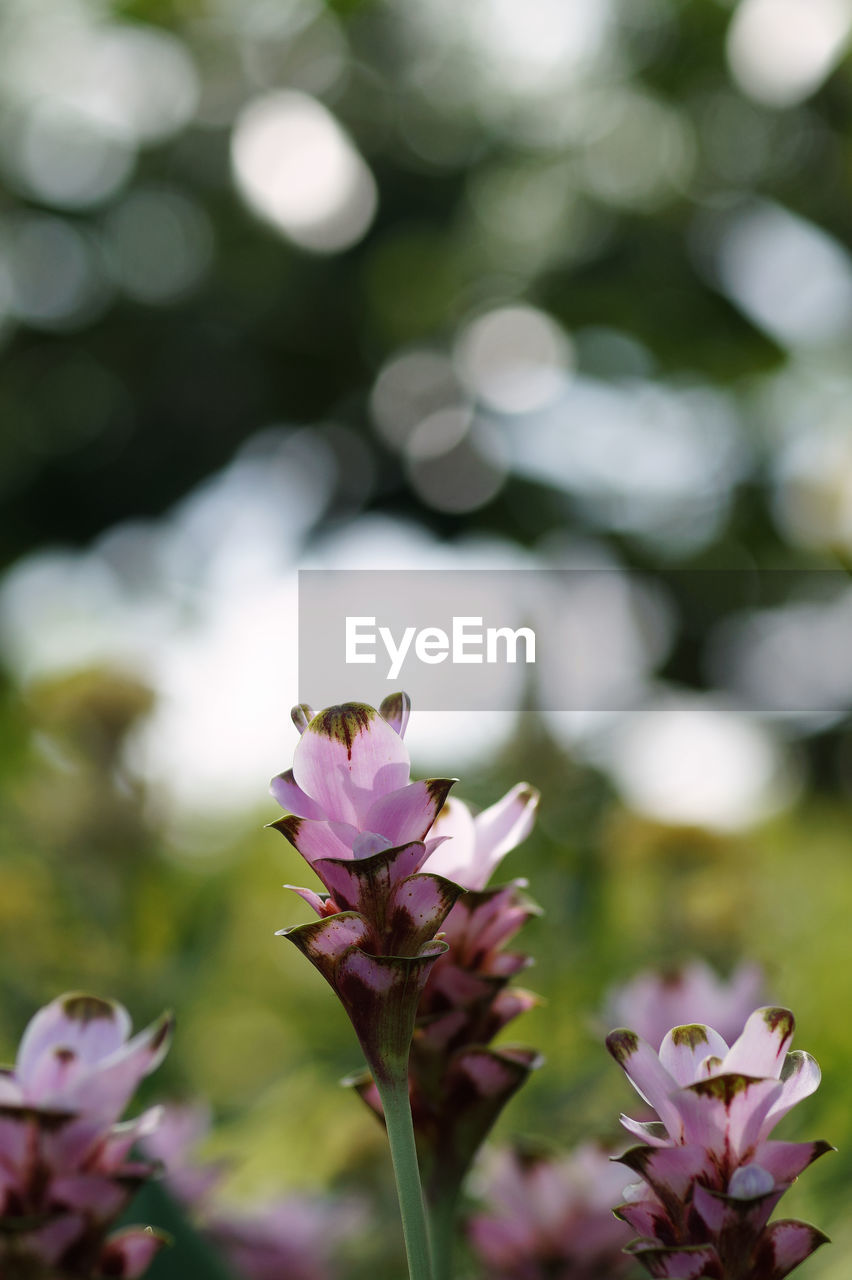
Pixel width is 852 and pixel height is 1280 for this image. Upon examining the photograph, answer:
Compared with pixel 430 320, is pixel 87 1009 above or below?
below

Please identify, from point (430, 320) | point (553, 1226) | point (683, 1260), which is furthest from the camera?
point (430, 320)

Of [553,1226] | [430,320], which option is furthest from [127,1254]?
[430,320]

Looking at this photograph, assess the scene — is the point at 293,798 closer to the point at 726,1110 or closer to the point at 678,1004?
the point at 726,1110

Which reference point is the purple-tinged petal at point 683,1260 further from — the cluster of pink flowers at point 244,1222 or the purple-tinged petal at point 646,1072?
the cluster of pink flowers at point 244,1222

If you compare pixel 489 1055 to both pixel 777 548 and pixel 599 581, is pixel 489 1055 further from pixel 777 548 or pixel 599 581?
pixel 777 548

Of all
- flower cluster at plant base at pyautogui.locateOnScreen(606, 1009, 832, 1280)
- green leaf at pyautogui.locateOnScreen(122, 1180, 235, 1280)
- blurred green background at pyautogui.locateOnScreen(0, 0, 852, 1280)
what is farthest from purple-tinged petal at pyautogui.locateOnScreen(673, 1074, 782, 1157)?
blurred green background at pyautogui.locateOnScreen(0, 0, 852, 1280)

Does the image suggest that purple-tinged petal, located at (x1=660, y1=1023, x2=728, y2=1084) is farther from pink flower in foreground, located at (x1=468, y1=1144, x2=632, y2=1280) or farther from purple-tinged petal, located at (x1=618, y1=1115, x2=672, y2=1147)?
pink flower in foreground, located at (x1=468, y1=1144, x2=632, y2=1280)
